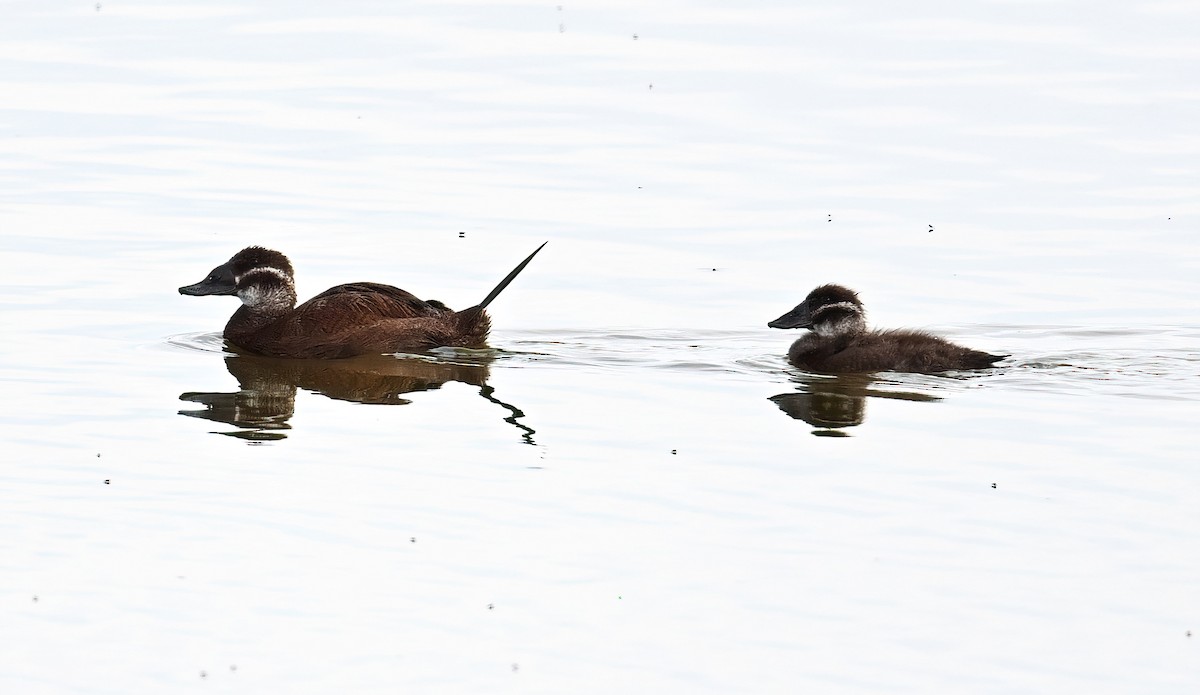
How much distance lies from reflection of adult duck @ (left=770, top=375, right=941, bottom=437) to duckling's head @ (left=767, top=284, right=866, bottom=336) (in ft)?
1.98

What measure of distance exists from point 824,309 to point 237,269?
4.13 metres

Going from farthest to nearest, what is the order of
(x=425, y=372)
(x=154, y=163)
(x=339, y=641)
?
1. (x=154, y=163)
2. (x=425, y=372)
3. (x=339, y=641)

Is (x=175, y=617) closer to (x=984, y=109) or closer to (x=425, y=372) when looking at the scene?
(x=425, y=372)

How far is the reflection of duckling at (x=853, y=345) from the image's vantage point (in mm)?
12086

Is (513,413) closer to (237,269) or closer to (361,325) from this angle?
(361,325)

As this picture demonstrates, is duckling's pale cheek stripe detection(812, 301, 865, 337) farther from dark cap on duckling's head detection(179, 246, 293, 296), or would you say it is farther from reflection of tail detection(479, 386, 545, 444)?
dark cap on duckling's head detection(179, 246, 293, 296)

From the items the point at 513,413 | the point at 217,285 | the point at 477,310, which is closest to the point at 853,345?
the point at 477,310

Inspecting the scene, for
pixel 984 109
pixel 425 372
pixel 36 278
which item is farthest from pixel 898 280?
pixel 36 278

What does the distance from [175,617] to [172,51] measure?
1571 cm

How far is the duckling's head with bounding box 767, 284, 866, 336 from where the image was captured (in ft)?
42.5

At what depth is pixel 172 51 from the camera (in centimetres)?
2186

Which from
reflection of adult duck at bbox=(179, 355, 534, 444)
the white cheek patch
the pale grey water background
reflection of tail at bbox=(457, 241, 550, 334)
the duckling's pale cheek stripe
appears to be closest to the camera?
the pale grey water background

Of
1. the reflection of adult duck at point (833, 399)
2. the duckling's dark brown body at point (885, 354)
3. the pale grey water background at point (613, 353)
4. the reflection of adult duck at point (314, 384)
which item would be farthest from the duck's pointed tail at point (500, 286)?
the reflection of adult duck at point (833, 399)

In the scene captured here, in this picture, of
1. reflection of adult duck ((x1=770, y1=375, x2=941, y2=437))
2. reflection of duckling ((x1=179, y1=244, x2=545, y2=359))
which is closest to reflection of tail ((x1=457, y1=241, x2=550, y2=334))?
reflection of duckling ((x1=179, y1=244, x2=545, y2=359))
